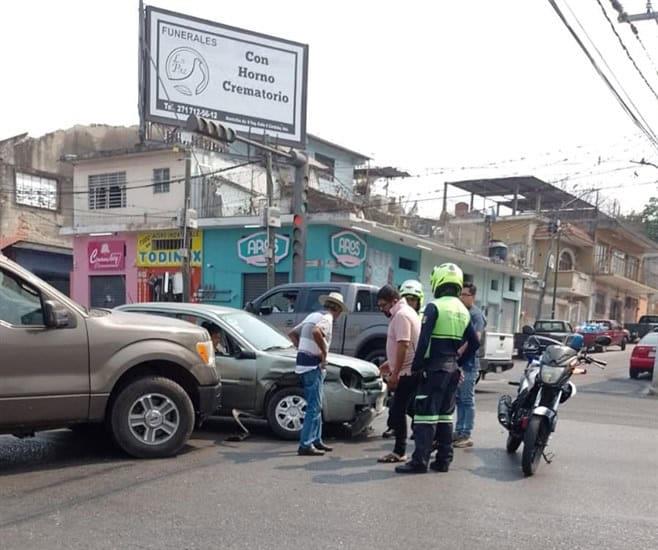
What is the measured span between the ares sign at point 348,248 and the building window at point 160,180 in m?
8.78

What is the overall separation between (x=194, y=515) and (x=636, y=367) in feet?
49.9

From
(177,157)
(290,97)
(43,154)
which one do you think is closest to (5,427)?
(290,97)

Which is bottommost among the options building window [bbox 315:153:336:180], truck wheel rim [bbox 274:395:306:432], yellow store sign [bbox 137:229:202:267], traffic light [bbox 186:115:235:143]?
truck wheel rim [bbox 274:395:306:432]

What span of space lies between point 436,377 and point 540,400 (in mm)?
1134

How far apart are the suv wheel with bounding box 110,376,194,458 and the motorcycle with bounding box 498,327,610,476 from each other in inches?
123

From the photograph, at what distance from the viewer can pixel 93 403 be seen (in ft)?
18.9

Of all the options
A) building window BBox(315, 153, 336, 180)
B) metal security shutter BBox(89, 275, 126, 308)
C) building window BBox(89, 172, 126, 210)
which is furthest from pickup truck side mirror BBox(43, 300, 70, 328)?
building window BBox(315, 153, 336, 180)

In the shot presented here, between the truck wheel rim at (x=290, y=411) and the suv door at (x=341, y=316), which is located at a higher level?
the suv door at (x=341, y=316)

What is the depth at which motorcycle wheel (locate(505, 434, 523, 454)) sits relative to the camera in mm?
6673

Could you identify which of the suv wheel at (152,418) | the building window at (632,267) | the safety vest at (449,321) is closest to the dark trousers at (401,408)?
the safety vest at (449,321)

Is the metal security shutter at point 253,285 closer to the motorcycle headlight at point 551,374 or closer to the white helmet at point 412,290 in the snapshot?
the white helmet at point 412,290

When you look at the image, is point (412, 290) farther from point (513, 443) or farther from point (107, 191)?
point (107, 191)

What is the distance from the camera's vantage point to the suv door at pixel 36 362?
17.6 feet

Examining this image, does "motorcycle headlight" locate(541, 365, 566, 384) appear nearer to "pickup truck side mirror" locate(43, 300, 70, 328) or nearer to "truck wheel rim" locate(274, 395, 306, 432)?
"truck wheel rim" locate(274, 395, 306, 432)
